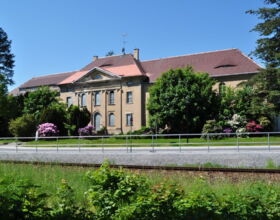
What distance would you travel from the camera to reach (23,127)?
4156cm

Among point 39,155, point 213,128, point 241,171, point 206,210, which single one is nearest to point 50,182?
point 206,210

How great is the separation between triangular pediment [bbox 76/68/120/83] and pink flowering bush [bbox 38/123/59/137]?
52.9ft

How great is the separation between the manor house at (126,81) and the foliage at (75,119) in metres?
7.83

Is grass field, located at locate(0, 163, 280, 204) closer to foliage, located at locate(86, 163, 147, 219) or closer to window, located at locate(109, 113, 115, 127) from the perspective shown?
foliage, located at locate(86, 163, 147, 219)

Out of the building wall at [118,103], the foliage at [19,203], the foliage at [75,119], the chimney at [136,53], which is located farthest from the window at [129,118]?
the foliage at [19,203]

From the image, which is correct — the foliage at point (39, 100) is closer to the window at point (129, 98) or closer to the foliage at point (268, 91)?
the window at point (129, 98)

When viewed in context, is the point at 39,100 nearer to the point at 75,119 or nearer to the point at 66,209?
the point at 75,119

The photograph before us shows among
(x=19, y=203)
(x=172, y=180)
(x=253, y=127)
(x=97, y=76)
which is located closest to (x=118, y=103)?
(x=97, y=76)

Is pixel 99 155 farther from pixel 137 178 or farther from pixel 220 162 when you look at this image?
pixel 137 178

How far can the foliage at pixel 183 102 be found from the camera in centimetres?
4141

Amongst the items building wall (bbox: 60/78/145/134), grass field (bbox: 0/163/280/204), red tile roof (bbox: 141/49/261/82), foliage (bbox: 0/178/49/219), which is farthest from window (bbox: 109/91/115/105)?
foliage (bbox: 0/178/49/219)

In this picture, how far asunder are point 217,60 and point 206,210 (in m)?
46.9

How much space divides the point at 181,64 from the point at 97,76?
1323 centimetres

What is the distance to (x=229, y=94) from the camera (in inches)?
1730
